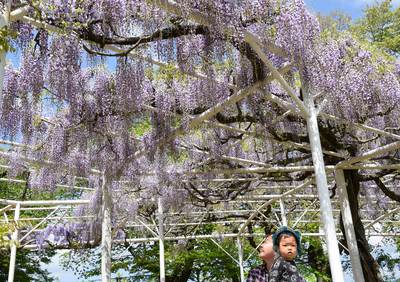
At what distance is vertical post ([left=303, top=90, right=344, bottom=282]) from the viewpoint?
4.69 meters

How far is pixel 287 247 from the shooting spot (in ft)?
7.97

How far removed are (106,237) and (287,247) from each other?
452 centimetres

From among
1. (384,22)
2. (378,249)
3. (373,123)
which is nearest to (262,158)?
(373,123)

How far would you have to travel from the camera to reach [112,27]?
409 centimetres

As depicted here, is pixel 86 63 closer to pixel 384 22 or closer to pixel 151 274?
pixel 384 22

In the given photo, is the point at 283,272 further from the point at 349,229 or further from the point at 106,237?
the point at 349,229

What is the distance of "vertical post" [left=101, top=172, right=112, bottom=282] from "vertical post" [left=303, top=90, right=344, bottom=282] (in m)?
2.92

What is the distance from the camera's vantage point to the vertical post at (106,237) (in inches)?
251

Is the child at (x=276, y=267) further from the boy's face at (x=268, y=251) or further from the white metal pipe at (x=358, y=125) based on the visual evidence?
the white metal pipe at (x=358, y=125)

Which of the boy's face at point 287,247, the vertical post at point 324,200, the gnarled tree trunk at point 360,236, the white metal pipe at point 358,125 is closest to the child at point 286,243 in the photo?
the boy's face at point 287,247

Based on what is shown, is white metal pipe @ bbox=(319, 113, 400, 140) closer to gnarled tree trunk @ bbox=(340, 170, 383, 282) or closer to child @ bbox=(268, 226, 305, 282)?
gnarled tree trunk @ bbox=(340, 170, 383, 282)

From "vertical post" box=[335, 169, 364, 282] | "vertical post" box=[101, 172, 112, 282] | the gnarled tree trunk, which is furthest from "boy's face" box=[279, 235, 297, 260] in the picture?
the gnarled tree trunk

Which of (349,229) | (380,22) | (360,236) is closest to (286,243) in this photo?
(349,229)

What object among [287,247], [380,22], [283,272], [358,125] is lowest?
[283,272]
